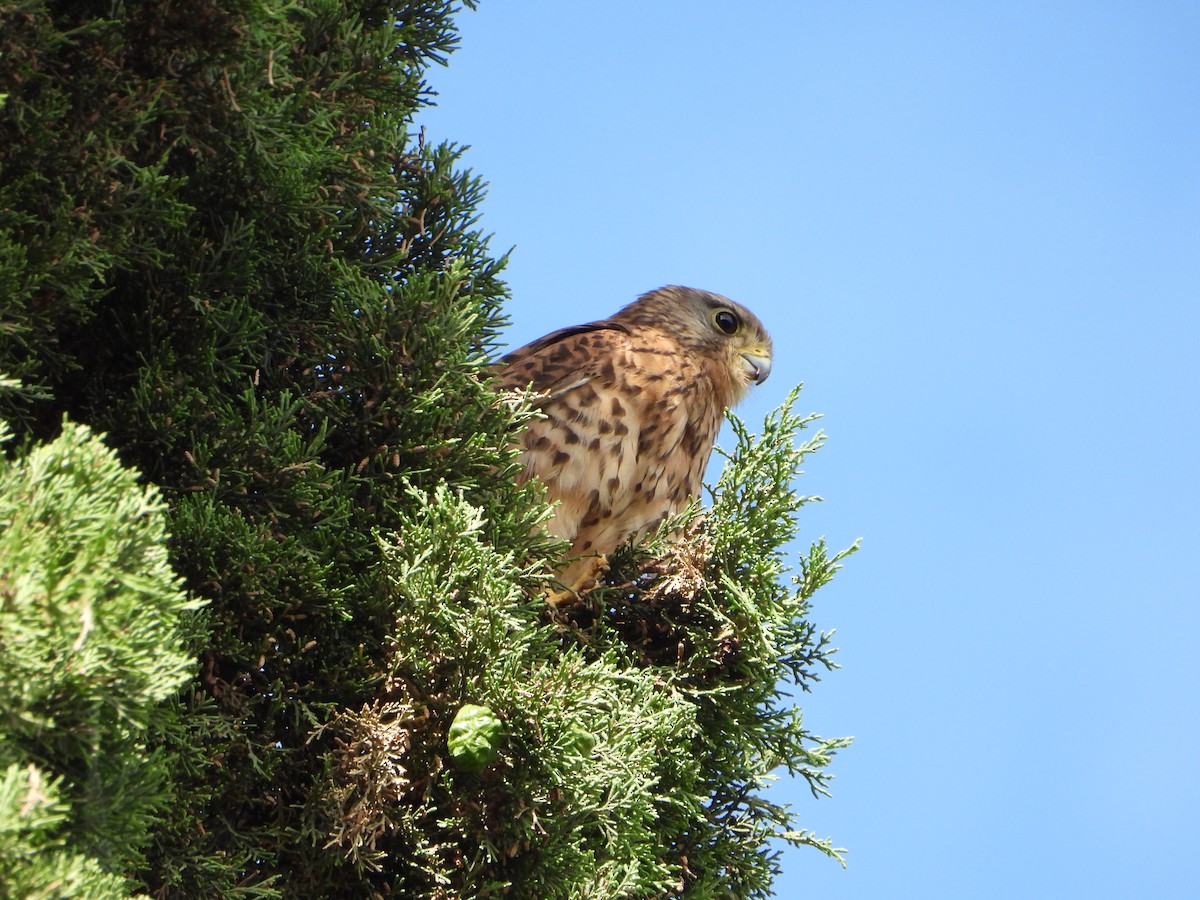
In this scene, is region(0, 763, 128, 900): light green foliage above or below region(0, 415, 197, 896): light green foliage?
below

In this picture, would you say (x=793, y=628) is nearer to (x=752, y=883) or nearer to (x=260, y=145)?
(x=752, y=883)

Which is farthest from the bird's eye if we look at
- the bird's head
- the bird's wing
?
the bird's wing

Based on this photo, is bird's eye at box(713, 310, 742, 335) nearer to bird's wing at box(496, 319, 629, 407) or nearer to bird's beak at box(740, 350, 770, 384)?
bird's beak at box(740, 350, 770, 384)

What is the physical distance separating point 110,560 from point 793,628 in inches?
69.9

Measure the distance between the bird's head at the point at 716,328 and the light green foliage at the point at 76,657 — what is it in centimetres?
302

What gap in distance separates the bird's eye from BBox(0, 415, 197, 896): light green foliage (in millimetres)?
3259

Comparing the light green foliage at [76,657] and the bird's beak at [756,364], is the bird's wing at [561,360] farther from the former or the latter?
the light green foliage at [76,657]

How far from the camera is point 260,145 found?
2.63 metres

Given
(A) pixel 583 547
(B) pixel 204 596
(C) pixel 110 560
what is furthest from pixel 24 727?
(A) pixel 583 547

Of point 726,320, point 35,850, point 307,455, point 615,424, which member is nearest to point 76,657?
point 35,850

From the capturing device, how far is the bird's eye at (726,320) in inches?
200

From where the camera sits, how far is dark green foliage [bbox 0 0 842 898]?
8.05 ft

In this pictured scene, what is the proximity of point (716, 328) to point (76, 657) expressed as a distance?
134 inches

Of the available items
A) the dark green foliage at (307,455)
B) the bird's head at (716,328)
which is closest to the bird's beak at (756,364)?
the bird's head at (716,328)
